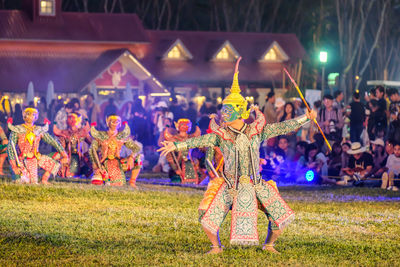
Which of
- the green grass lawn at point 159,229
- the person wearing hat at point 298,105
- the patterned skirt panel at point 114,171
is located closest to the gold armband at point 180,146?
the green grass lawn at point 159,229

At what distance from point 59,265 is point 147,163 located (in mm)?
15066

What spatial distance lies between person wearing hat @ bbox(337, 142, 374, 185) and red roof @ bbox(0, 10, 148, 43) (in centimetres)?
3177

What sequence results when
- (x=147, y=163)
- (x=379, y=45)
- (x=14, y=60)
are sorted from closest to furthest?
(x=147, y=163)
(x=14, y=60)
(x=379, y=45)

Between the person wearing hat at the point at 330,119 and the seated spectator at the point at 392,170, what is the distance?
2923 mm

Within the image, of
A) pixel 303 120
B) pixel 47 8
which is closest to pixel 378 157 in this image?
pixel 303 120

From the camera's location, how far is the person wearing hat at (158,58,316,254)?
1020 cm

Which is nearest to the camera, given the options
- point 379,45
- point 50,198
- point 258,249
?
point 258,249

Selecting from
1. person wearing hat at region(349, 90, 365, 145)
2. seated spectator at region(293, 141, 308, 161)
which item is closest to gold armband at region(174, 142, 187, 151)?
seated spectator at region(293, 141, 308, 161)

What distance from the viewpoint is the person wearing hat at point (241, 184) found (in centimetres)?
1020

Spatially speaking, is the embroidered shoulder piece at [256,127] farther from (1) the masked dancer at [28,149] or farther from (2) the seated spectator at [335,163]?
(2) the seated spectator at [335,163]

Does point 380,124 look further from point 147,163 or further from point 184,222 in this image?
point 184,222

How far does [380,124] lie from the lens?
2180cm

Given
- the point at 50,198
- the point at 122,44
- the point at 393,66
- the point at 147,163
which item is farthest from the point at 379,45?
the point at 50,198

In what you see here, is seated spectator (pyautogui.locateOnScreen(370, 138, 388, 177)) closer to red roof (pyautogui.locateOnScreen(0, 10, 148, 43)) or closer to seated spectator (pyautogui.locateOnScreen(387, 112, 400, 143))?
seated spectator (pyautogui.locateOnScreen(387, 112, 400, 143))
